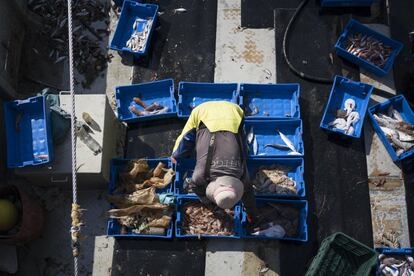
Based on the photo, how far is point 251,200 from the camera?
579cm

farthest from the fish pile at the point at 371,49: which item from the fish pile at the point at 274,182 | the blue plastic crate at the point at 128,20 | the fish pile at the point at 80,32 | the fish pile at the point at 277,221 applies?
the fish pile at the point at 80,32

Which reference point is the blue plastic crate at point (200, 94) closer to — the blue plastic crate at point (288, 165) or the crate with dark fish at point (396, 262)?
the blue plastic crate at point (288, 165)

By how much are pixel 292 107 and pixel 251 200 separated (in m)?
1.63

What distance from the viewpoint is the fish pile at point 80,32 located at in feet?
23.9

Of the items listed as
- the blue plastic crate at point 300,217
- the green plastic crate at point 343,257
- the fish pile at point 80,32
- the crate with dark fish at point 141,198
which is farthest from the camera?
the fish pile at point 80,32

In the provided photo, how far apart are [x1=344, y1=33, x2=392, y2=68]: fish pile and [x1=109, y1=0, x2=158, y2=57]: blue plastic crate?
9.54ft

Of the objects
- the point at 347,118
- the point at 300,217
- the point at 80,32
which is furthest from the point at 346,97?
the point at 80,32

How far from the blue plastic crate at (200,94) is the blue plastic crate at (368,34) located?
1652mm

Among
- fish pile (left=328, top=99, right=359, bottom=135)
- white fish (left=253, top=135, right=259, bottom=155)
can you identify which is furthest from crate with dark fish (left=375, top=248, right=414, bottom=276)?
white fish (left=253, top=135, right=259, bottom=155)

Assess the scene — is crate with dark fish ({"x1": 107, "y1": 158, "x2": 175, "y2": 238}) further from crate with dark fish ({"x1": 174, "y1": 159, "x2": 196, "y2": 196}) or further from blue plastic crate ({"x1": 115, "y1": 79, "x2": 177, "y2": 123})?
blue plastic crate ({"x1": 115, "y1": 79, "x2": 177, "y2": 123})

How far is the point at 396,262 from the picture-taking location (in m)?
5.88

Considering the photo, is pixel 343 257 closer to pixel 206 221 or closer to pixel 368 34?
pixel 206 221

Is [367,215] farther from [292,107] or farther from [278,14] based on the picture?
[278,14]

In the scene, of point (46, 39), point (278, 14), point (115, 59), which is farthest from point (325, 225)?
point (46, 39)
